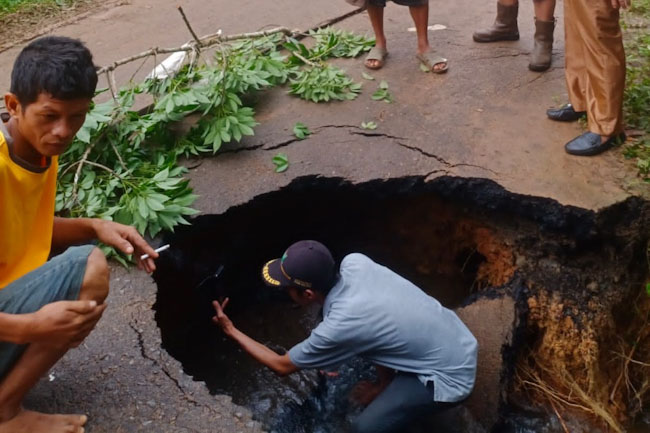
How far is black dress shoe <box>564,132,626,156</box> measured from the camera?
408 cm

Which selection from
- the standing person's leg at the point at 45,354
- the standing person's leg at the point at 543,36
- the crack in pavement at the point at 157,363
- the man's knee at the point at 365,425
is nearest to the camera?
the standing person's leg at the point at 45,354

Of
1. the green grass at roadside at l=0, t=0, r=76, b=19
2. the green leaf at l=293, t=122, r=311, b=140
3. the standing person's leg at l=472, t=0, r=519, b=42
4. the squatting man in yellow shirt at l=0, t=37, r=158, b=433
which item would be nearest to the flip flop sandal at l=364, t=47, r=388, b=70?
the standing person's leg at l=472, t=0, r=519, b=42

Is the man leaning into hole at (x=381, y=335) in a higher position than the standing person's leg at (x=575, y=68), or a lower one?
lower

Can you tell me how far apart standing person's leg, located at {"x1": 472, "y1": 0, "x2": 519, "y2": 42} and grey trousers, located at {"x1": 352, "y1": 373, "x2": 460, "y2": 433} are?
314 cm

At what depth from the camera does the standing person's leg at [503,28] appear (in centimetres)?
530

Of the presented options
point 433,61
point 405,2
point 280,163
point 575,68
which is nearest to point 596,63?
point 575,68

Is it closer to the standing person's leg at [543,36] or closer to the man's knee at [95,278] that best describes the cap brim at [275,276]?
the man's knee at [95,278]

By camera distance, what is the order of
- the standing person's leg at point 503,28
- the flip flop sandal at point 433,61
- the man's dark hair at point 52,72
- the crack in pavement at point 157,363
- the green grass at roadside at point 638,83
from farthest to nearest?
the standing person's leg at point 503,28, the flip flop sandal at point 433,61, the green grass at roadside at point 638,83, the crack in pavement at point 157,363, the man's dark hair at point 52,72

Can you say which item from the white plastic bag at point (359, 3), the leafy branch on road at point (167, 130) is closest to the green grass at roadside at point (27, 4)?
the leafy branch on road at point (167, 130)

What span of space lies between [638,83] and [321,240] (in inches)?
97.8

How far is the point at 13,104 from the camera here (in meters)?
2.41

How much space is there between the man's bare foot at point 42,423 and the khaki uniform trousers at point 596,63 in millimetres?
3261

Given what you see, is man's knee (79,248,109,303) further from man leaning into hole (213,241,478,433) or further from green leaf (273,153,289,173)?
green leaf (273,153,289,173)

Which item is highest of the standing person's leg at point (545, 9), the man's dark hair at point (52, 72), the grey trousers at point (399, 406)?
the man's dark hair at point (52, 72)
